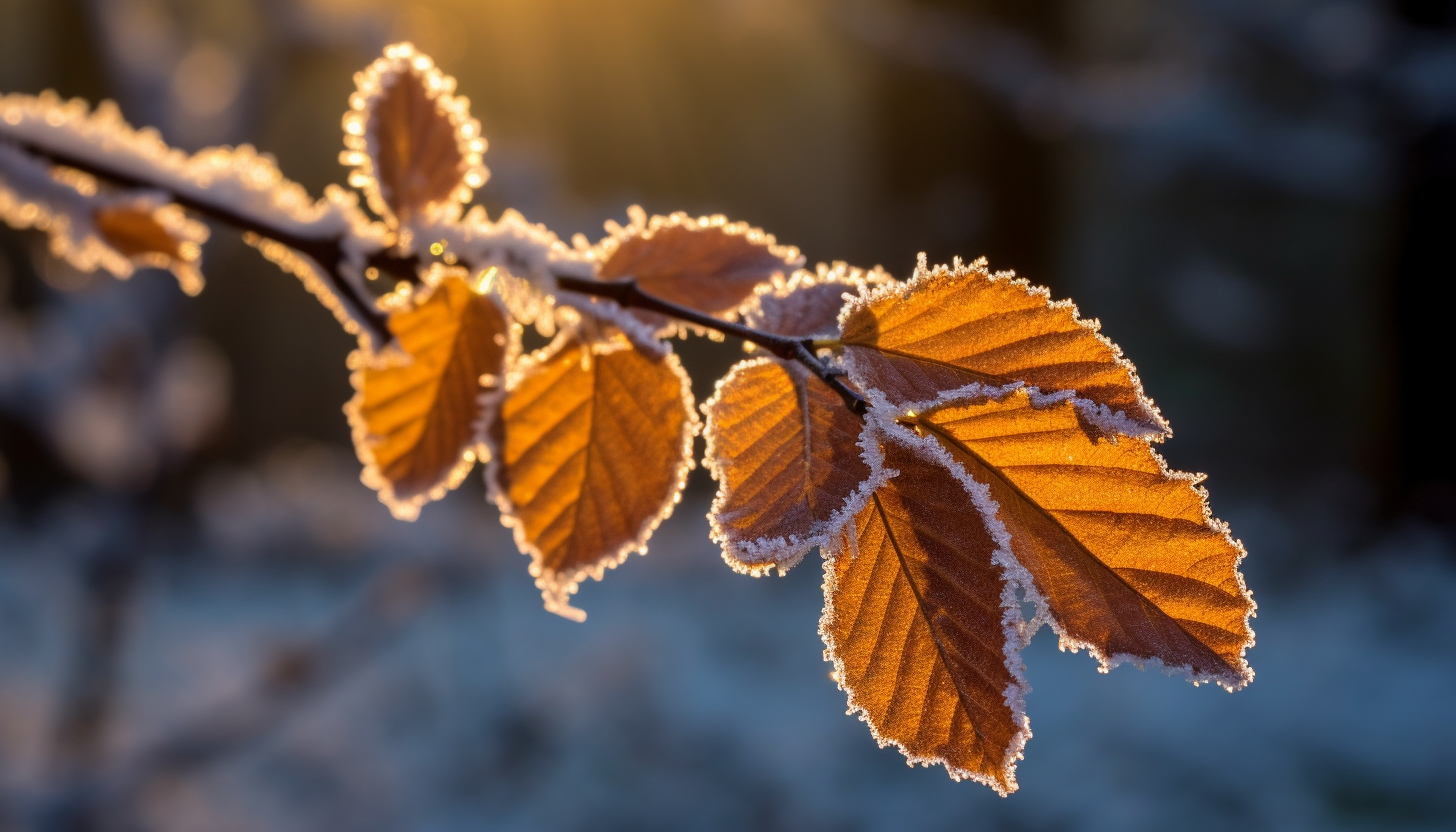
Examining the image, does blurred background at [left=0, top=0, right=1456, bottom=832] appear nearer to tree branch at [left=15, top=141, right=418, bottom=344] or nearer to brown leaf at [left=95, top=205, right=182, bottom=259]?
brown leaf at [left=95, top=205, right=182, bottom=259]

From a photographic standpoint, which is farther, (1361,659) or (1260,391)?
(1260,391)

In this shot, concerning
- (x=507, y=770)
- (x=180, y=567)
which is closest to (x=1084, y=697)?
(x=507, y=770)

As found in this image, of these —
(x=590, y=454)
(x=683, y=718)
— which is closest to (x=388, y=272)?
(x=590, y=454)

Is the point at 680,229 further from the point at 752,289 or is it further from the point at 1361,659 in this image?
the point at 1361,659

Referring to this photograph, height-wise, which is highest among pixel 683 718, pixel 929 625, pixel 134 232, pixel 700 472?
pixel 700 472

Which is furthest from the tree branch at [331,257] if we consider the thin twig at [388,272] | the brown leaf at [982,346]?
the brown leaf at [982,346]

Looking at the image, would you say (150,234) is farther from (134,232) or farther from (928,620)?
(928,620)
